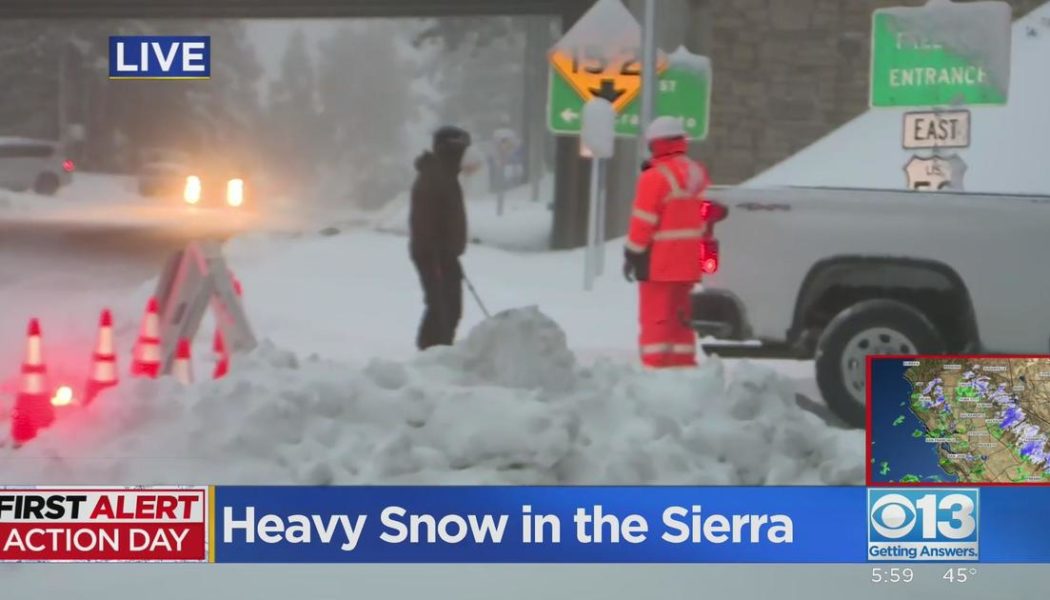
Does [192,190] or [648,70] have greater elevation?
[648,70]

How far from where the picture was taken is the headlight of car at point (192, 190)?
6.71 metres

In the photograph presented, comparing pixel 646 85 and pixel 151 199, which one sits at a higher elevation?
pixel 646 85

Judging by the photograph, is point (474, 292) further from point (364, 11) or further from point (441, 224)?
point (364, 11)

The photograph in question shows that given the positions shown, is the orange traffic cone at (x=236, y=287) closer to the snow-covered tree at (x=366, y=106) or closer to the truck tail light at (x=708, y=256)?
the snow-covered tree at (x=366, y=106)

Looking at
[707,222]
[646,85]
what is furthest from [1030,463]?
[646,85]

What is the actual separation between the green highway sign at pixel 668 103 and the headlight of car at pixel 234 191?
1.11m

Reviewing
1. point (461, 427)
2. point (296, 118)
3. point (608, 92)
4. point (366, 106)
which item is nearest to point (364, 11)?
point (366, 106)

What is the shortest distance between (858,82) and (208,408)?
2.56m

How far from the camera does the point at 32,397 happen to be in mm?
6711

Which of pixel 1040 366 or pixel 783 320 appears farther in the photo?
pixel 783 320

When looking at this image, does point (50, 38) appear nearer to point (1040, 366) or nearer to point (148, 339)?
point (148, 339)

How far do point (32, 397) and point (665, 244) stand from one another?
7.57ft

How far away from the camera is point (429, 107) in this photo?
676cm

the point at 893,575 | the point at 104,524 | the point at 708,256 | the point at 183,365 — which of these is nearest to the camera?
the point at 104,524
